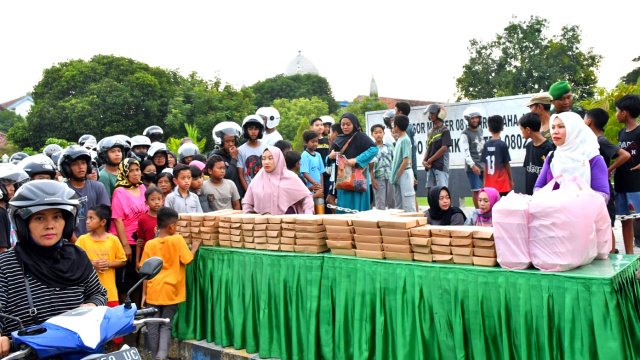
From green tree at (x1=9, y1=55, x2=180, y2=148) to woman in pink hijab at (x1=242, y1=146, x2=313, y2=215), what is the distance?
38.4 meters

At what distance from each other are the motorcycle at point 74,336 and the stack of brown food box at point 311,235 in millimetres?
2055

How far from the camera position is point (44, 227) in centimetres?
293

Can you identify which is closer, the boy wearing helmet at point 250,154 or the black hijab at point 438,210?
the black hijab at point 438,210

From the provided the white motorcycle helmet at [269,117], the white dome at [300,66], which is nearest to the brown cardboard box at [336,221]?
the white motorcycle helmet at [269,117]

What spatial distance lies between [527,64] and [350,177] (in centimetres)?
3436

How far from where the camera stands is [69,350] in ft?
8.38

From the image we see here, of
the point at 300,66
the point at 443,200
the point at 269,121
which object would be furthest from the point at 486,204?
the point at 300,66

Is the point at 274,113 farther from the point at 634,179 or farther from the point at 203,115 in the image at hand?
the point at 203,115

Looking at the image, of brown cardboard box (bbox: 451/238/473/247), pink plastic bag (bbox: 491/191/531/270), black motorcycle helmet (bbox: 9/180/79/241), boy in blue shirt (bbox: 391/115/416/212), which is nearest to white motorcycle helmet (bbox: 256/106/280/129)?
boy in blue shirt (bbox: 391/115/416/212)

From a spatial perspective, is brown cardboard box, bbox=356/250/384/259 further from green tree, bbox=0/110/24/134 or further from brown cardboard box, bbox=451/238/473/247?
green tree, bbox=0/110/24/134

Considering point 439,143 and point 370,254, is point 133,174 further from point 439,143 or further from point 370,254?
point 439,143

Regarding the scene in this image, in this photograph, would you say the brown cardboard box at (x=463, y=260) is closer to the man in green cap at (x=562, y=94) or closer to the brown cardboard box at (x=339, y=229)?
the brown cardboard box at (x=339, y=229)

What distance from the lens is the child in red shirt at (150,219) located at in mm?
5875

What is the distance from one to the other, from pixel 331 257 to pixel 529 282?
5.12ft
